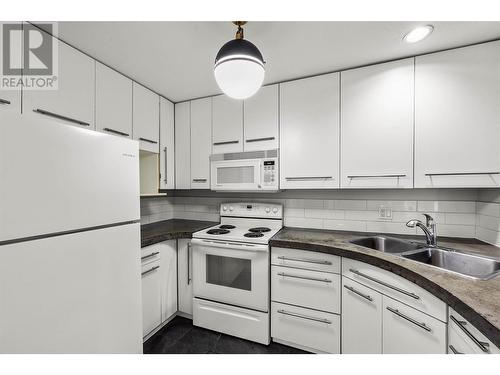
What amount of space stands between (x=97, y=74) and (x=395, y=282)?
7.63 feet

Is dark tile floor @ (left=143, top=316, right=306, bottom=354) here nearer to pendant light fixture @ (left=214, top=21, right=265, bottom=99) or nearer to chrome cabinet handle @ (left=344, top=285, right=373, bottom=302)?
chrome cabinet handle @ (left=344, top=285, right=373, bottom=302)

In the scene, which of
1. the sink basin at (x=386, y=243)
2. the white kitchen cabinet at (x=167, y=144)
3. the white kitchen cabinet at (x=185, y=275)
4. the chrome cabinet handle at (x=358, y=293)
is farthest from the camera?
the white kitchen cabinet at (x=167, y=144)

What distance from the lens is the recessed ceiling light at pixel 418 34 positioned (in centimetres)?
122

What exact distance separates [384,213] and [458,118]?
0.82 meters

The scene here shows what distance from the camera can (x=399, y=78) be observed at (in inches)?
59.4

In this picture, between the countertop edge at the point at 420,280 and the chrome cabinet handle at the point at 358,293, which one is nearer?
the countertop edge at the point at 420,280

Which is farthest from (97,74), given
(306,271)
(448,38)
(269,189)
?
(448,38)

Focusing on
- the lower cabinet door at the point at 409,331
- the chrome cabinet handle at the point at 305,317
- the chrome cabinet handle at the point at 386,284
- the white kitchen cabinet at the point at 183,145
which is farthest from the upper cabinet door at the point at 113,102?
the lower cabinet door at the point at 409,331

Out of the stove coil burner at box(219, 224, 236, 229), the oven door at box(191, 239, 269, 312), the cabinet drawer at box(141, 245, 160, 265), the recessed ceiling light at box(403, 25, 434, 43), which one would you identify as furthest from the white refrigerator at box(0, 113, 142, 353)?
the recessed ceiling light at box(403, 25, 434, 43)

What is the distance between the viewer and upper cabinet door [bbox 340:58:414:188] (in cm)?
150

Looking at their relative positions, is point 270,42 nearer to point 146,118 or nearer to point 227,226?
point 146,118
